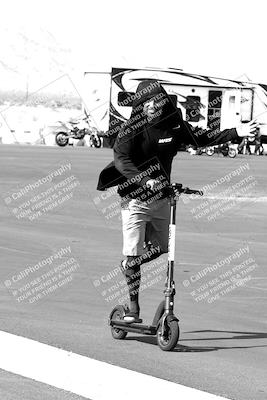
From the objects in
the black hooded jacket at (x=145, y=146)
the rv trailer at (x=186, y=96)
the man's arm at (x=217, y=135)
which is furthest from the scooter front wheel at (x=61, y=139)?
the black hooded jacket at (x=145, y=146)

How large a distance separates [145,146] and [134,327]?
1.46 metres

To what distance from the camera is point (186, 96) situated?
156ft

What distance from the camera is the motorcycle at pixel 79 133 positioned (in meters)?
49.4

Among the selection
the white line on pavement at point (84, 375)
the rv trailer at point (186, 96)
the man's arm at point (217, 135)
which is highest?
the man's arm at point (217, 135)

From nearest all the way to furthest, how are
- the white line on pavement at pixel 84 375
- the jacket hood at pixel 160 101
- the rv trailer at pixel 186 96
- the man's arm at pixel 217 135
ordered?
the white line on pavement at pixel 84 375, the jacket hood at pixel 160 101, the man's arm at pixel 217 135, the rv trailer at pixel 186 96

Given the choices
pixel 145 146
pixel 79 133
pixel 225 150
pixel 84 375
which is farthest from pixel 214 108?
pixel 84 375

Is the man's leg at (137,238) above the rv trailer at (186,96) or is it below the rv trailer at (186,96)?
above

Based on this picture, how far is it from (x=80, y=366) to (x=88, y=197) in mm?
16519

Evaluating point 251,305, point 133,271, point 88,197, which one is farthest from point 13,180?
point 133,271

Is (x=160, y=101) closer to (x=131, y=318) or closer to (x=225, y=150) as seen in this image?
(x=131, y=318)

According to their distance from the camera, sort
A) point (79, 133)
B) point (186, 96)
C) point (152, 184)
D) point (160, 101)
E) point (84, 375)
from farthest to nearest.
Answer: point (79, 133) → point (186, 96) → point (160, 101) → point (152, 184) → point (84, 375)

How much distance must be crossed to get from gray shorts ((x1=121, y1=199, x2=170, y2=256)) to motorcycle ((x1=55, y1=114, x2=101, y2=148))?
39.7m

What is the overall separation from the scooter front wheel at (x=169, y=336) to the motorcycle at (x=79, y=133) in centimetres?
A: 4032

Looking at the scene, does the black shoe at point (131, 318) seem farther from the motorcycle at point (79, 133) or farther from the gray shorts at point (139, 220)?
the motorcycle at point (79, 133)
